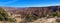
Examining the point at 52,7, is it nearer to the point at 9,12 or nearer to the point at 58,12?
the point at 58,12

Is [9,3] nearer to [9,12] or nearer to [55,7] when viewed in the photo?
[9,12]

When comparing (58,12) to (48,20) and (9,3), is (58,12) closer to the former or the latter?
(48,20)

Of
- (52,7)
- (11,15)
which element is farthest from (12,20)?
(52,7)

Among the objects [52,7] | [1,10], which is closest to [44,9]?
[52,7]

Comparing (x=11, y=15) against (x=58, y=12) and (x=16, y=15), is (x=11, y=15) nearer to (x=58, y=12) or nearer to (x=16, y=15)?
(x=16, y=15)

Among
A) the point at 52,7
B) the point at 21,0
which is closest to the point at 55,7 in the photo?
the point at 52,7

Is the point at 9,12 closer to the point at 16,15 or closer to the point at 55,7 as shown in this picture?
the point at 16,15
